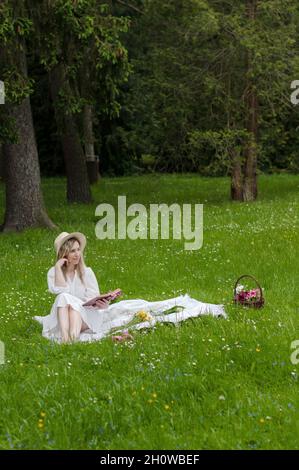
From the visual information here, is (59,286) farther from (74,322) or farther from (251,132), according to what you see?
(251,132)

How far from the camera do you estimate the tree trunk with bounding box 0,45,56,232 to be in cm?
1752

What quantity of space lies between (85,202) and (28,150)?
6090 millimetres

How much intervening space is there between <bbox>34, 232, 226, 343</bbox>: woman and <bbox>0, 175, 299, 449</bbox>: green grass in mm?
242

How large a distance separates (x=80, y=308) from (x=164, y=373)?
79.0 inches

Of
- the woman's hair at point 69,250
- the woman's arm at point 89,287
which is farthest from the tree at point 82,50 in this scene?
the woman's arm at point 89,287

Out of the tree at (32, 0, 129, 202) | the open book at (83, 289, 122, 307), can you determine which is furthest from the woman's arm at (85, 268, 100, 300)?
the tree at (32, 0, 129, 202)

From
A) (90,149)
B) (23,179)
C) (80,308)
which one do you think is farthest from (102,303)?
(90,149)

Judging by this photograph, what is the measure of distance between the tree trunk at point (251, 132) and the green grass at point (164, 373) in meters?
9.89

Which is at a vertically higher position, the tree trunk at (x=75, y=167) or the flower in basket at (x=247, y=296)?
the tree trunk at (x=75, y=167)

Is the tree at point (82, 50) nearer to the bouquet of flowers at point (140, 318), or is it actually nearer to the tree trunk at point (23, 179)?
the tree trunk at point (23, 179)

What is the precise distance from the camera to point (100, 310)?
31.1ft

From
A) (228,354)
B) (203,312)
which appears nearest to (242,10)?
(203,312)

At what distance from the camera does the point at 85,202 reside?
2359cm

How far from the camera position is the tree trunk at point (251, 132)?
73.7 ft
